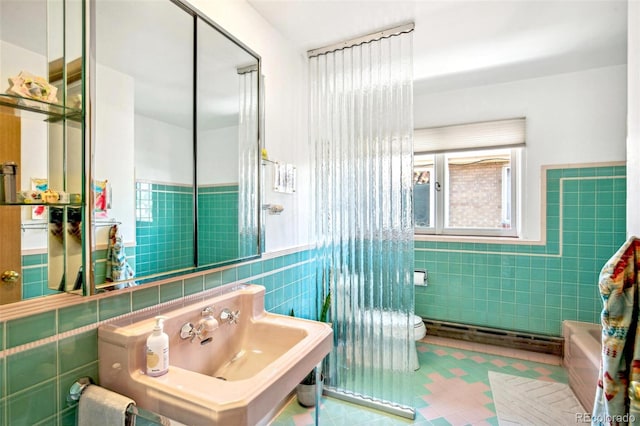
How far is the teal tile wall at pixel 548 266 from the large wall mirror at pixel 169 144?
7.21ft

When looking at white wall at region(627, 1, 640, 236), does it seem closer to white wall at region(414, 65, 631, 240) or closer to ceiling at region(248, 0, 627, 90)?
ceiling at region(248, 0, 627, 90)

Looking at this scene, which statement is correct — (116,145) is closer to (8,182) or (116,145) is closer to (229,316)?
(8,182)

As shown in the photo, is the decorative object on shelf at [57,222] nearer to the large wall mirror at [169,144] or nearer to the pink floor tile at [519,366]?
the large wall mirror at [169,144]

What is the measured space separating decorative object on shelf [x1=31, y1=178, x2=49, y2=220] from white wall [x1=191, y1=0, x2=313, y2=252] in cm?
99

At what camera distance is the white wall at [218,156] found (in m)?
1.35

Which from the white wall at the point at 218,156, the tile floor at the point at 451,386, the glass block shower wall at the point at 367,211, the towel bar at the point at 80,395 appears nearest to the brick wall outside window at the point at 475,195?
the tile floor at the point at 451,386

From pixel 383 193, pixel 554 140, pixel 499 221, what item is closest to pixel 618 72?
pixel 554 140

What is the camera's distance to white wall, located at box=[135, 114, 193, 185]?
3.65ft

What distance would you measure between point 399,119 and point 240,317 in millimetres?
1430

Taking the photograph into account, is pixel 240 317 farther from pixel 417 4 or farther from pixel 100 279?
pixel 417 4

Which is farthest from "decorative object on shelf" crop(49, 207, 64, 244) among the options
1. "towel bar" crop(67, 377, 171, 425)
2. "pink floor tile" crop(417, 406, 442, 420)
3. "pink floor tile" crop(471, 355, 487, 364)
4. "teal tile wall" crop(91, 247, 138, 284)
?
"pink floor tile" crop(471, 355, 487, 364)

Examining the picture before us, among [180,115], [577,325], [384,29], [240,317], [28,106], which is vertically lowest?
[577,325]

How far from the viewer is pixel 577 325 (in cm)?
246

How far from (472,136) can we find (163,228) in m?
2.79
